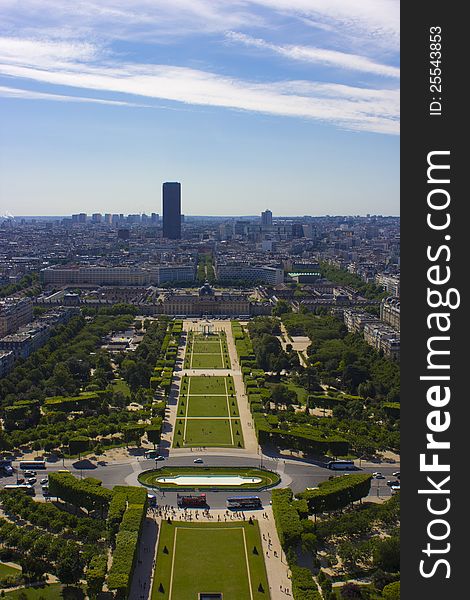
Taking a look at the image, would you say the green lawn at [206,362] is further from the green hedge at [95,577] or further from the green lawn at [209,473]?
the green hedge at [95,577]

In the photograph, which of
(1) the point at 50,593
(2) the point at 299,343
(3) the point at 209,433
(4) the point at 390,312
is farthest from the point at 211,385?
(4) the point at 390,312

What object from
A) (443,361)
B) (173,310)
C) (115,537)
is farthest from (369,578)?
(173,310)

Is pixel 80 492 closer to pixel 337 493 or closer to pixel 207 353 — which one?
pixel 337 493

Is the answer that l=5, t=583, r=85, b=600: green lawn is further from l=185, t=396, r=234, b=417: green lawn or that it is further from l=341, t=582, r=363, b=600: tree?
l=185, t=396, r=234, b=417: green lawn

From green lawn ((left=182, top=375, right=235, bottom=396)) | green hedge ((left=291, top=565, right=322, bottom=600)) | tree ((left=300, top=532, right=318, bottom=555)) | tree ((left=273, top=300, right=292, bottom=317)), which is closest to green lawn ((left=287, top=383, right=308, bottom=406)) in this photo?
green lawn ((left=182, top=375, right=235, bottom=396))

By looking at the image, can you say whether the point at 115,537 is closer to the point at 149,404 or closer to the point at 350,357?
the point at 149,404

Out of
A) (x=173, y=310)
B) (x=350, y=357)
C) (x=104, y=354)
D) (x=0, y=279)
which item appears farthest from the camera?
(x=0, y=279)

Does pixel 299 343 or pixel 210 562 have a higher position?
pixel 299 343
